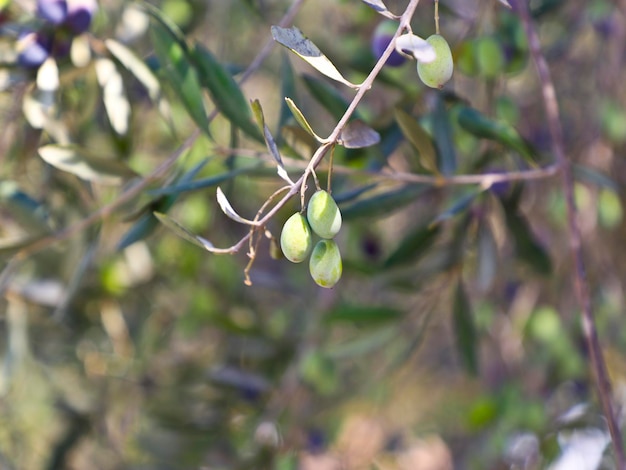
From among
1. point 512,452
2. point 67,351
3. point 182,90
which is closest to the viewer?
point 182,90

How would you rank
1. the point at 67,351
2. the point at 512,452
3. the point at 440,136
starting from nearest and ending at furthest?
the point at 440,136, the point at 67,351, the point at 512,452

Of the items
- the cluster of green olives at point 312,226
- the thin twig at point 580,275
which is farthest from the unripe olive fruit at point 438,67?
the thin twig at point 580,275

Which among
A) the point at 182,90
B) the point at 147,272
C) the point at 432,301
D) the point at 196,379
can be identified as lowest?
the point at 196,379

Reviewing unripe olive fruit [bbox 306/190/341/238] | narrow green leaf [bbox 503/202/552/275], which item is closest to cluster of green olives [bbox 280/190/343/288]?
unripe olive fruit [bbox 306/190/341/238]

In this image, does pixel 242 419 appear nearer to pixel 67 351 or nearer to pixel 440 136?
pixel 67 351

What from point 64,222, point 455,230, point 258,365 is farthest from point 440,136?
point 258,365

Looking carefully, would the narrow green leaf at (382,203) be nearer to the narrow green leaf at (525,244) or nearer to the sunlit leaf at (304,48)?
the narrow green leaf at (525,244)

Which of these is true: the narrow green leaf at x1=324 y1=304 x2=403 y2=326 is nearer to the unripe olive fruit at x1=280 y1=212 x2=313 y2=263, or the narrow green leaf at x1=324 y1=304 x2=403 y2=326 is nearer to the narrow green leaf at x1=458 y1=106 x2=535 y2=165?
the narrow green leaf at x1=458 y1=106 x2=535 y2=165
